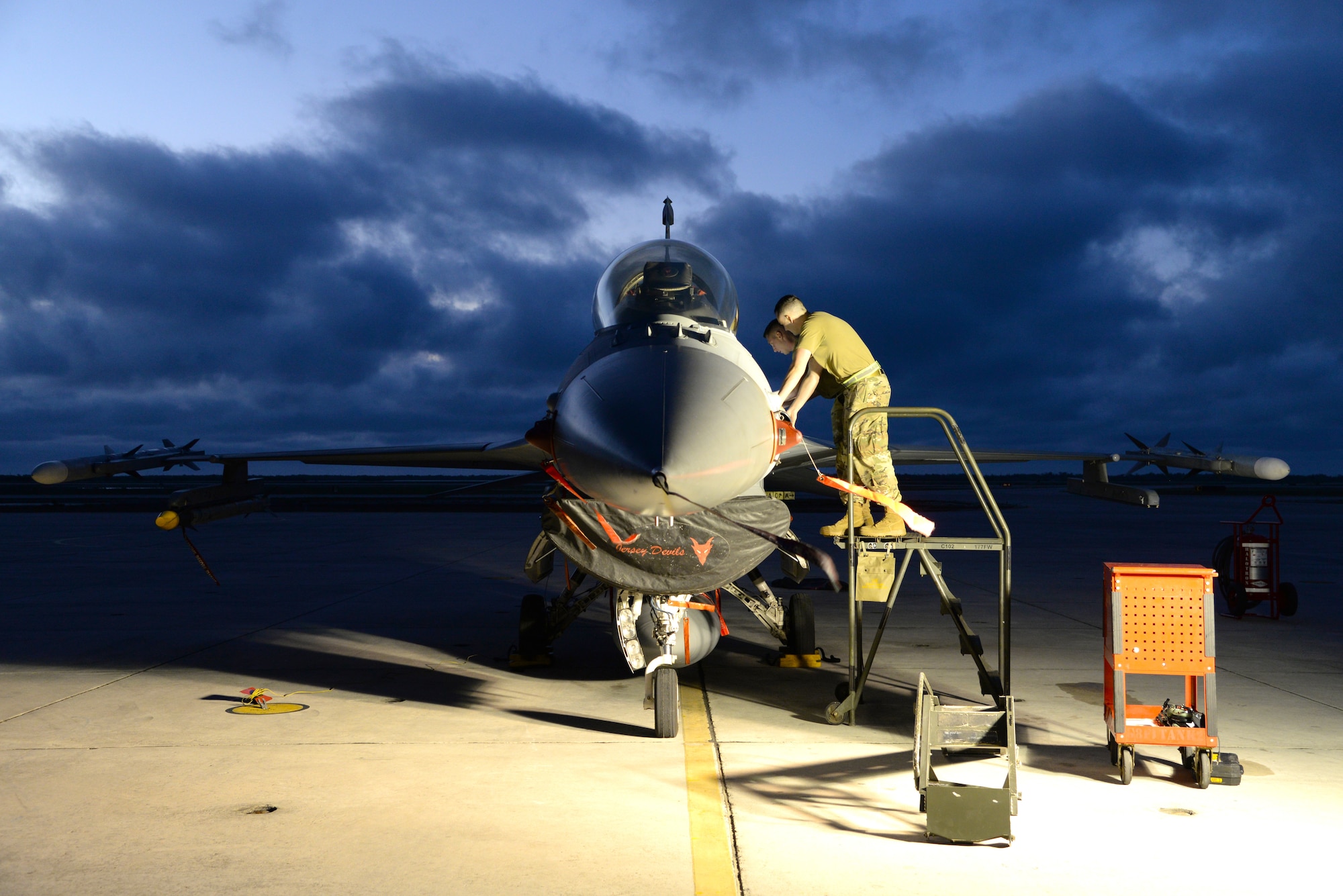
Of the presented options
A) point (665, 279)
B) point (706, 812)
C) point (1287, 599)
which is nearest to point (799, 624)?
point (665, 279)

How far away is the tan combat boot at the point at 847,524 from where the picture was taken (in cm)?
617

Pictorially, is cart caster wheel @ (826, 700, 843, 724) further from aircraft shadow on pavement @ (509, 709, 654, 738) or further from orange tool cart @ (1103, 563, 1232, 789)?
orange tool cart @ (1103, 563, 1232, 789)

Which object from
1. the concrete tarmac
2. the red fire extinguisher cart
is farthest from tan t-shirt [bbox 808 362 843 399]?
the red fire extinguisher cart

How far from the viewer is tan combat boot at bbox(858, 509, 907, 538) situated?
20.2 feet

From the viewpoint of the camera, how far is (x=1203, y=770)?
4973 mm

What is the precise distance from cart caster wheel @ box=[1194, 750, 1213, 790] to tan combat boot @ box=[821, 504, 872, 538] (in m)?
2.29

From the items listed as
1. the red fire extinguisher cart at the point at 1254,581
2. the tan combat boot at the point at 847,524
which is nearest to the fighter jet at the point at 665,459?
the tan combat boot at the point at 847,524

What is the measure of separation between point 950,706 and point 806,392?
2271 mm

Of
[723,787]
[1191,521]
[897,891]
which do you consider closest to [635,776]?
[723,787]

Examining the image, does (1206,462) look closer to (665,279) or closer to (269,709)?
(665,279)

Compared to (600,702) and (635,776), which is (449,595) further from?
(635,776)

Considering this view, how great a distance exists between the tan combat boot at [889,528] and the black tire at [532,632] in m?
3.38

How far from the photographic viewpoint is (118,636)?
9.76 m

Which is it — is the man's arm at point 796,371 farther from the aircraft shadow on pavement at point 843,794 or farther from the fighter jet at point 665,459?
the aircraft shadow on pavement at point 843,794
